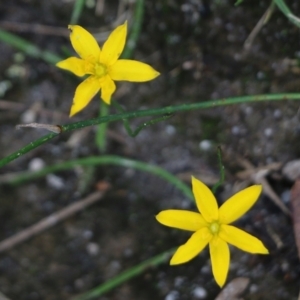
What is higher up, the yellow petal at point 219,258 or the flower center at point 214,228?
the flower center at point 214,228

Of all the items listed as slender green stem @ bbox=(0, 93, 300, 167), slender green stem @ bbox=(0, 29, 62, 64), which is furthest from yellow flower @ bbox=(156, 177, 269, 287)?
slender green stem @ bbox=(0, 29, 62, 64)

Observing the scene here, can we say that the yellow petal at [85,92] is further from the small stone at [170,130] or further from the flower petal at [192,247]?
the small stone at [170,130]

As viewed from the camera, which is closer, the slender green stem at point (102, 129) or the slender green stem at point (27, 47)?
the slender green stem at point (102, 129)

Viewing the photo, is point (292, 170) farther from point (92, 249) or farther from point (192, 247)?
point (92, 249)

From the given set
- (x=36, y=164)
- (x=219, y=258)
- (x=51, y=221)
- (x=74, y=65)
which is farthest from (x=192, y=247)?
(x=36, y=164)

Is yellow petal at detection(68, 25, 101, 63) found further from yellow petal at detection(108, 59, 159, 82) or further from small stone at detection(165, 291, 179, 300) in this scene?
small stone at detection(165, 291, 179, 300)

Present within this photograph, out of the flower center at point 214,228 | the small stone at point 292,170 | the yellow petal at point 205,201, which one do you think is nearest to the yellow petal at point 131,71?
the yellow petal at point 205,201

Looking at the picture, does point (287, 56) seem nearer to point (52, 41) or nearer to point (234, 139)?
point (234, 139)

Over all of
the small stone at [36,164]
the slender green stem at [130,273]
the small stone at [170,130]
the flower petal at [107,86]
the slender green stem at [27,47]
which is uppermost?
the slender green stem at [27,47]
